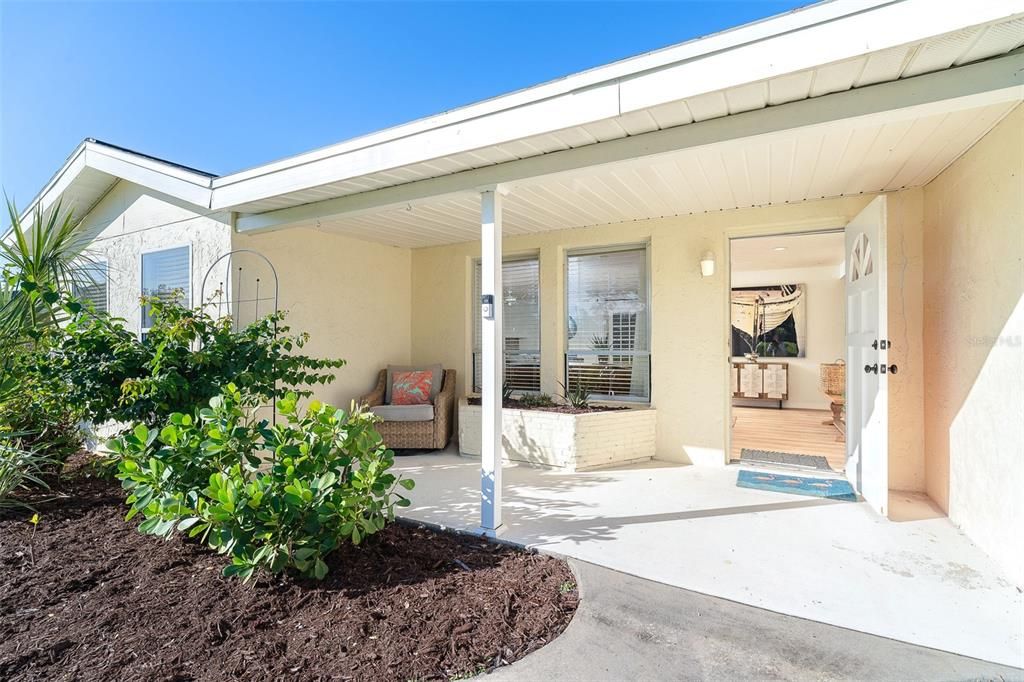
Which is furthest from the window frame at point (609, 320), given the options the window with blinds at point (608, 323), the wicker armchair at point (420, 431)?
the wicker armchair at point (420, 431)

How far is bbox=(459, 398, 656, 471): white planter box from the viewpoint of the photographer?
457 cm

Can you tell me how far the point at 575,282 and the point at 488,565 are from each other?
360cm

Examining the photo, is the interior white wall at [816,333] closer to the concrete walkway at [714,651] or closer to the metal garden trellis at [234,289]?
the concrete walkway at [714,651]

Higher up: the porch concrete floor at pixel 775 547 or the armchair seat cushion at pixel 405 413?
the armchair seat cushion at pixel 405 413

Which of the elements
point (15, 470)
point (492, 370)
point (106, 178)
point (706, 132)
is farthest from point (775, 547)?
point (106, 178)

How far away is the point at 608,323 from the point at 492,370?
2580mm

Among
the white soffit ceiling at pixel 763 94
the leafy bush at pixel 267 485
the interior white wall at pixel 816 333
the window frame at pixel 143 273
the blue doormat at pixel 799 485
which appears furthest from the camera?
the interior white wall at pixel 816 333

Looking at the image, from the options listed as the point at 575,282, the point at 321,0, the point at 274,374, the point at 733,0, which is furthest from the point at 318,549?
the point at 321,0

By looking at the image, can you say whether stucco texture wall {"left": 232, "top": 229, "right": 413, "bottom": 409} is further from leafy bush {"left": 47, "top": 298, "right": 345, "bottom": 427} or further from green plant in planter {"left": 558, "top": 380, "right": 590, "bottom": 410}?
green plant in planter {"left": 558, "top": 380, "right": 590, "bottom": 410}

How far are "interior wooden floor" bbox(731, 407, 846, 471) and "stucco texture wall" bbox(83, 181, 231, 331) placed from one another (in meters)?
5.81

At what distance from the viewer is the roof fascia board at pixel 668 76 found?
1739mm

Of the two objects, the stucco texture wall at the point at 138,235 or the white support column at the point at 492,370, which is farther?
the stucco texture wall at the point at 138,235

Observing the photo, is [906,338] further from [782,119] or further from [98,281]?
[98,281]

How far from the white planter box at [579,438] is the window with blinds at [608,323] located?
0.48 metres
